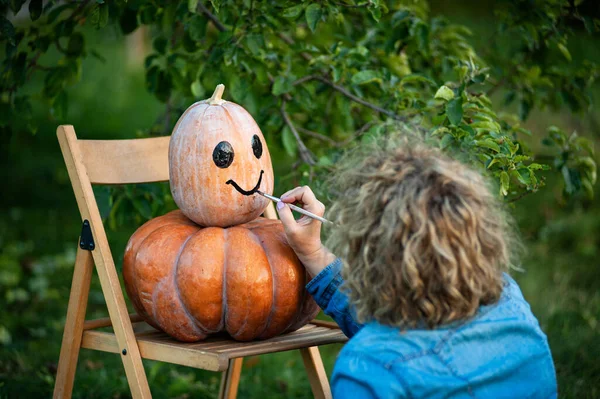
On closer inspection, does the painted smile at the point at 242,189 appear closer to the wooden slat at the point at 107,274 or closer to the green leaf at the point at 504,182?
the wooden slat at the point at 107,274

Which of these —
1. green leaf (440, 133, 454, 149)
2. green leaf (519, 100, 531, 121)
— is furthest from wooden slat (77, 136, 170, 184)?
green leaf (519, 100, 531, 121)

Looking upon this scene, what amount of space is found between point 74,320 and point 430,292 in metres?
1.22

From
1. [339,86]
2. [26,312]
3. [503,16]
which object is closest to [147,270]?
[339,86]

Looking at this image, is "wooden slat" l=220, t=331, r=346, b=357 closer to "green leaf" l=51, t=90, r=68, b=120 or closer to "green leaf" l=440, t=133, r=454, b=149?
"green leaf" l=440, t=133, r=454, b=149

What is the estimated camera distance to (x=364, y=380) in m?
1.65

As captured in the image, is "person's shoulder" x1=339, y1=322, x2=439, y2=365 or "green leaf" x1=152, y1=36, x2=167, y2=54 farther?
"green leaf" x1=152, y1=36, x2=167, y2=54

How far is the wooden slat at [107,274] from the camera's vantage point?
2.17 metres

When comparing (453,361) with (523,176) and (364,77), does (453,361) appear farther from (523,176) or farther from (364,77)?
(364,77)

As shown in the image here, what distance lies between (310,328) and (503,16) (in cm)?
183

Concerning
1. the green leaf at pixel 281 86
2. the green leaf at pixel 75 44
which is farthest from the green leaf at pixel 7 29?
the green leaf at pixel 281 86

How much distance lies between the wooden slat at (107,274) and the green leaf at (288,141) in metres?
1.05

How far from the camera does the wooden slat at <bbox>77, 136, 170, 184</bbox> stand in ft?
7.93

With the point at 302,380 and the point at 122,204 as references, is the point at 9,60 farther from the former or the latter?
the point at 302,380

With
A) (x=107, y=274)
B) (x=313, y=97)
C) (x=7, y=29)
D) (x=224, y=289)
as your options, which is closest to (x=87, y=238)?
(x=107, y=274)
